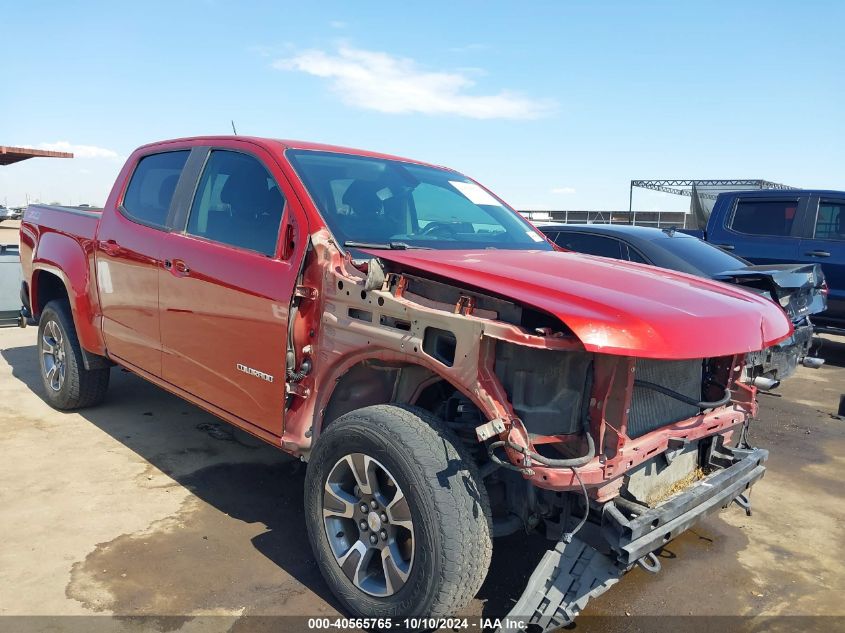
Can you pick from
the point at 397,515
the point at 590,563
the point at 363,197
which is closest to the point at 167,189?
the point at 363,197

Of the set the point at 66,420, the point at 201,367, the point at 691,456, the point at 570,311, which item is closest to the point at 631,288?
the point at 570,311

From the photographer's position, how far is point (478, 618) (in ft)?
8.91

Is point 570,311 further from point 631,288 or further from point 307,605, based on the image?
point 307,605

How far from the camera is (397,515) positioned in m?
2.42

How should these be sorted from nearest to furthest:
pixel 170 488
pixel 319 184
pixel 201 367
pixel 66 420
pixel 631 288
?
1. pixel 631 288
2. pixel 319 184
3. pixel 201 367
4. pixel 170 488
5. pixel 66 420

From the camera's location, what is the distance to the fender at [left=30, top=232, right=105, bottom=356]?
4.50 metres

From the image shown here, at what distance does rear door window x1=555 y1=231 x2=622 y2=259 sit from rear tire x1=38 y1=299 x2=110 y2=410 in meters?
4.36

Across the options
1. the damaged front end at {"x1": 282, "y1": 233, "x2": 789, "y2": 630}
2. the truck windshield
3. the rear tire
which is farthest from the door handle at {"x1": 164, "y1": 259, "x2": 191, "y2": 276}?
the rear tire

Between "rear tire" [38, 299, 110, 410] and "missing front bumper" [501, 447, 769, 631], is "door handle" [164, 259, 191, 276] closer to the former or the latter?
"rear tire" [38, 299, 110, 410]

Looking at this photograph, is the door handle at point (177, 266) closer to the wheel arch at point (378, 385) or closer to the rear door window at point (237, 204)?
the rear door window at point (237, 204)

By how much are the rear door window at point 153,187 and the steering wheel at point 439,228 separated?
5.17 ft

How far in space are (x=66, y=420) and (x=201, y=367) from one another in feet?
6.99

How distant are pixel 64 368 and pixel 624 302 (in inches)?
173

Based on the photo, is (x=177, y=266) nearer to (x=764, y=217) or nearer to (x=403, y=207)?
(x=403, y=207)
